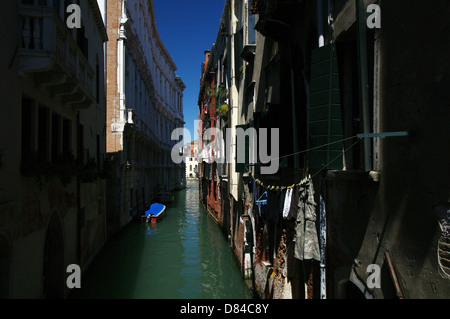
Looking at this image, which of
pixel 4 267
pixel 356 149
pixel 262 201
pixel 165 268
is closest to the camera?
pixel 356 149

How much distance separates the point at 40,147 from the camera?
6766 mm

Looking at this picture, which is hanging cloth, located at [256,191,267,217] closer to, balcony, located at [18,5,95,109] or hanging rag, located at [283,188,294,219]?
hanging rag, located at [283,188,294,219]

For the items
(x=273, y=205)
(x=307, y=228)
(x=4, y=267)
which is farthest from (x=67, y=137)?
(x=307, y=228)

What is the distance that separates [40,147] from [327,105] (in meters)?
5.42

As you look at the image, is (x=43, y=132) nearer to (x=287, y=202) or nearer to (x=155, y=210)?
(x=287, y=202)

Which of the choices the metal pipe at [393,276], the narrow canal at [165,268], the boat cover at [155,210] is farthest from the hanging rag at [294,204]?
the boat cover at [155,210]

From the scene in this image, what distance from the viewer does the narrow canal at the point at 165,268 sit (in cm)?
940

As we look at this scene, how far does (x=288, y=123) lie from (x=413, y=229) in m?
3.49

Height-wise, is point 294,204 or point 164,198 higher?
point 294,204

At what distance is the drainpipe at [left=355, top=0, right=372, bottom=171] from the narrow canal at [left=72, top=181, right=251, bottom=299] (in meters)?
6.83

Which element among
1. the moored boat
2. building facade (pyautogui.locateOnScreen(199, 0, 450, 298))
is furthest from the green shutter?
the moored boat

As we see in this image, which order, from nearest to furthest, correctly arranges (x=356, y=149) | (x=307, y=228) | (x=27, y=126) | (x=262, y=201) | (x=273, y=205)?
(x=356, y=149)
(x=307, y=228)
(x=27, y=126)
(x=273, y=205)
(x=262, y=201)
